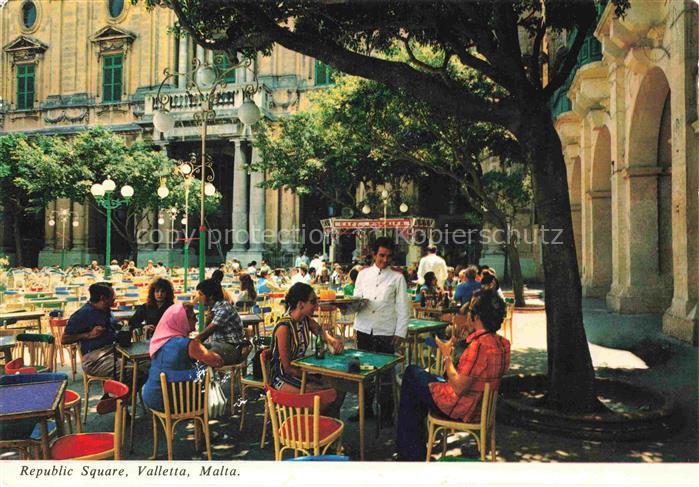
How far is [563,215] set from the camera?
540 cm

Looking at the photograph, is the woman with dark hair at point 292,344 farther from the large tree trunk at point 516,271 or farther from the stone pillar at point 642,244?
the large tree trunk at point 516,271

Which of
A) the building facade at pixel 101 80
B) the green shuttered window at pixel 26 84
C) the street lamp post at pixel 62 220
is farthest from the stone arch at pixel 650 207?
the green shuttered window at pixel 26 84

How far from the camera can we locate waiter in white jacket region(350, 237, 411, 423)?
17.3ft

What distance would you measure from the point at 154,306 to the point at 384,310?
282 cm

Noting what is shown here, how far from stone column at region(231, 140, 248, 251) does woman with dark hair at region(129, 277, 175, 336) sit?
21.7m

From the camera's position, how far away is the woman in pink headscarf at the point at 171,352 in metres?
4.17

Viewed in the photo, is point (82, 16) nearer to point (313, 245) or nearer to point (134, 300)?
point (313, 245)

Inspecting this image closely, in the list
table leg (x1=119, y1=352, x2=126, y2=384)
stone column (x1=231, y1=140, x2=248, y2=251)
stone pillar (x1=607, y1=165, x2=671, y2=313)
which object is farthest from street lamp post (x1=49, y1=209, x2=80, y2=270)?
stone pillar (x1=607, y1=165, x2=671, y2=313)

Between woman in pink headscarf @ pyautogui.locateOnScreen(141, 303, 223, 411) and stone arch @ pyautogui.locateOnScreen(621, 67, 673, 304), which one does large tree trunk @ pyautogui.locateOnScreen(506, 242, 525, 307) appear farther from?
woman in pink headscarf @ pyautogui.locateOnScreen(141, 303, 223, 411)

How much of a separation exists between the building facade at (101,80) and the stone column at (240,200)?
1290 millimetres

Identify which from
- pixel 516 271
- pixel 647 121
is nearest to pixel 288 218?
pixel 516 271

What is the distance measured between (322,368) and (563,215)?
299 centimetres

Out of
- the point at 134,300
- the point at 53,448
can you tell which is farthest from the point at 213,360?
the point at 134,300

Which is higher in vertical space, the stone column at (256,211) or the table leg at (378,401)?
the stone column at (256,211)
